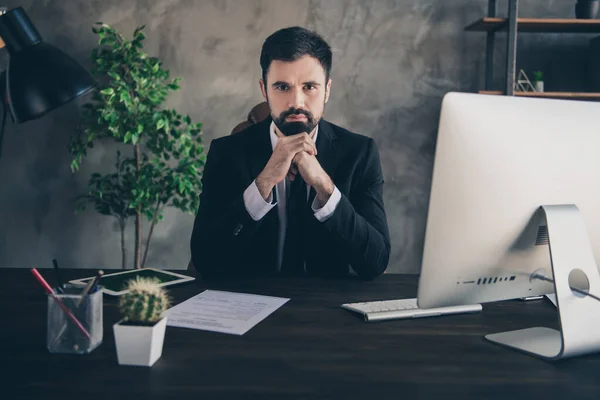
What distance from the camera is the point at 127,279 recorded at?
1.42m

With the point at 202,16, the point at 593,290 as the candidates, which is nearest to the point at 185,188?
the point at 202,16

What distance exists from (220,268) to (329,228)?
1.21 feet

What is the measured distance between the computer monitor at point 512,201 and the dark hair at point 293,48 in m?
0.91

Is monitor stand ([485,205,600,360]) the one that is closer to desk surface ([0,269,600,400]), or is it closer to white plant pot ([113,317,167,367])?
desk surface ([0,269,600,400])

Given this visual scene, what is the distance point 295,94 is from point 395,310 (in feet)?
2.71

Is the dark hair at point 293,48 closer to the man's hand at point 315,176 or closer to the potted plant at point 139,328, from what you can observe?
the man's hand at point 315,176

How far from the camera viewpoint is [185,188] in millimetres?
3041

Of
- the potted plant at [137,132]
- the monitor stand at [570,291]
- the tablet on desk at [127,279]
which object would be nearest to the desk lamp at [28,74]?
the tablet on desk at [127,279]

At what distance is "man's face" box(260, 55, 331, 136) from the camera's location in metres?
1.73

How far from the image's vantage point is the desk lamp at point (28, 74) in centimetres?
121

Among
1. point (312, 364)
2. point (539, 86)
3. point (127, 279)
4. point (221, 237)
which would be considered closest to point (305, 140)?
point (221, 237)

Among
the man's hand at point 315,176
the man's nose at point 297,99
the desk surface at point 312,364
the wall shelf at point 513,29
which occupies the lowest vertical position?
the desk surface at point 312,364

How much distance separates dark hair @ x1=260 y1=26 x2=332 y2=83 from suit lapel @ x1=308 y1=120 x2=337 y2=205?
0.70ft

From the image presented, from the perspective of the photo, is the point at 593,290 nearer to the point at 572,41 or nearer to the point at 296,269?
the point at 296,269
